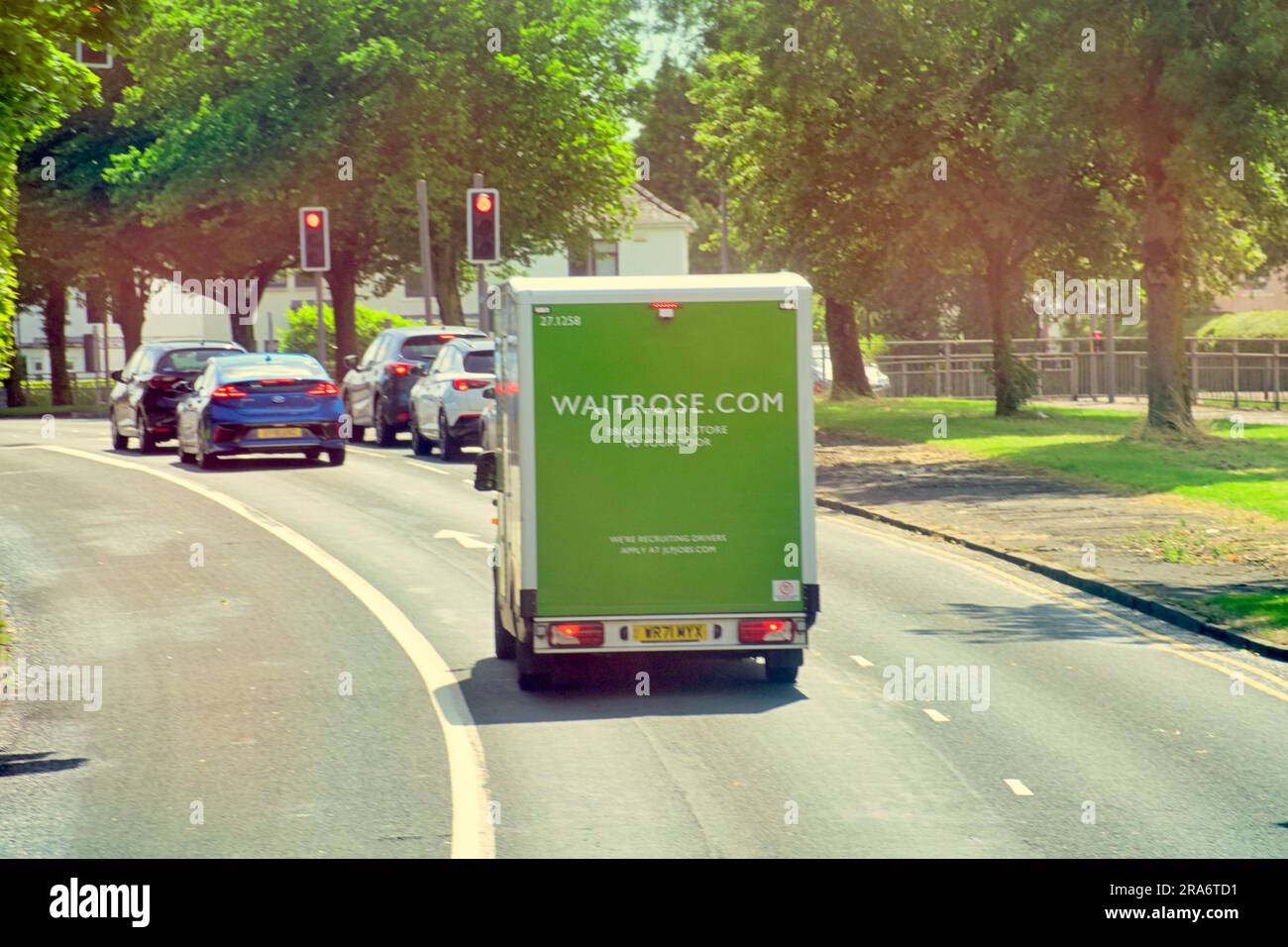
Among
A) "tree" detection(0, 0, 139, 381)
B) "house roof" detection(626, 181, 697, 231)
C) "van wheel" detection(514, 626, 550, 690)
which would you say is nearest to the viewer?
"tree" detection(0, 0, 139, 381)

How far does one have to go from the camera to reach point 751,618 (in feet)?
39.2

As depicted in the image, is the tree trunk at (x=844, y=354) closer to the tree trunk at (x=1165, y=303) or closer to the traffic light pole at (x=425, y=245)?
the traffic light pole at (x=425, y=245)

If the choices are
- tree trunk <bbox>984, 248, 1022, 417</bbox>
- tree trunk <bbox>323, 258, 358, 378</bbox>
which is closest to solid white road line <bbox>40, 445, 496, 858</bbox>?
tree trunk <bbox>984, 248, 1022, 417</bbox>

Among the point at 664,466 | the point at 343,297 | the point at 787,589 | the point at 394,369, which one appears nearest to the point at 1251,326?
the point at 343,297

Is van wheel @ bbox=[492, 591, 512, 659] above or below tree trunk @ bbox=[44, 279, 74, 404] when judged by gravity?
below

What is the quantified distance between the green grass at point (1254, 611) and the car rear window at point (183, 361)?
1808cm

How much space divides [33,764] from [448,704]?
256 centimetres

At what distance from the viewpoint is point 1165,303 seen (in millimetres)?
31734

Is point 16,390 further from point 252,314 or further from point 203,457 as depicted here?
point 203,457

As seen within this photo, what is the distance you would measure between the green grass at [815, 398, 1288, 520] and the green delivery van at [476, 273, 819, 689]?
37.3 feet

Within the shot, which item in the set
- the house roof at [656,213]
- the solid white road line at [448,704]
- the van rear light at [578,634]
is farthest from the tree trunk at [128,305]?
the van rear light at [578,634]

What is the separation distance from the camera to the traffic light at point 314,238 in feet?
126

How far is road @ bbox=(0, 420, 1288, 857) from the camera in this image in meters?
8.67

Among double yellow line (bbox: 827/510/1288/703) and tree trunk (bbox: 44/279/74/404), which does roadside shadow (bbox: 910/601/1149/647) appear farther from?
tree trunk (bbox: 44/279/74/404)
